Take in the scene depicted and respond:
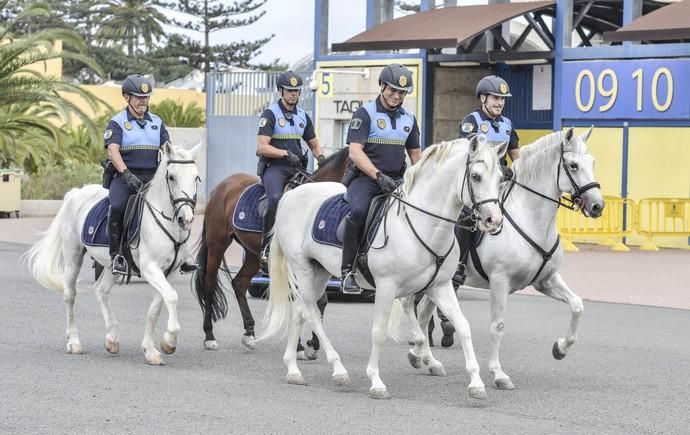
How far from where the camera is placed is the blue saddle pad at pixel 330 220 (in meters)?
10.6

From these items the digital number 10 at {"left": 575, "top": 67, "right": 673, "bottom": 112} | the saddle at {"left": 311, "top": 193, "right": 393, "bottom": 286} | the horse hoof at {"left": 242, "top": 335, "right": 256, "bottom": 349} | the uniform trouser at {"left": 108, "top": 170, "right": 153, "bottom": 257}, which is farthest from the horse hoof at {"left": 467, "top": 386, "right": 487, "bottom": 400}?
the digital number 10 at {"left": 575, "top": 67, "right": 673, "bottom": 112}

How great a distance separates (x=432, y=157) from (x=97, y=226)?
363 cm

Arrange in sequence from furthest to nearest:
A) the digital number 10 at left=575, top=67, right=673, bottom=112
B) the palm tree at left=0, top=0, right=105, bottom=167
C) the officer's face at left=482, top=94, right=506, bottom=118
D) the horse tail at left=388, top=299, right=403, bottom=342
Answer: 1. the palm tree at left=0, top=0, right=105, bottom=167
2. the digital number 10 at left=575, top=67, right=673, bottom=112
3. the officer's face at left=482, top=94, right=506, bottom=118
4. the horse tail at left=388, top=299, right=403, bottom=342

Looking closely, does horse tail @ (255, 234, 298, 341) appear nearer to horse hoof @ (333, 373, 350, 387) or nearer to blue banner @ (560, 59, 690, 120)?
horse hoof @ (333, 373, 350, 387)

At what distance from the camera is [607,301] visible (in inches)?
681

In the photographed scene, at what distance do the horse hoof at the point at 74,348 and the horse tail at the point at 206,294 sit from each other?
1326 millimetres

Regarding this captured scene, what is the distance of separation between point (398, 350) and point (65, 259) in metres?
3.23

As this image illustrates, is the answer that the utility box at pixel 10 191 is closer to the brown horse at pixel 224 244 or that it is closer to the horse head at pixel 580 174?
the brown horse at pixel 224 244

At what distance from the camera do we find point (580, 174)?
1068 centimetres

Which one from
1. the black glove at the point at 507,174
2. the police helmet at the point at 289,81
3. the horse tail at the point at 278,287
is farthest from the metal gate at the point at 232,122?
the black glove at the point at 507,174

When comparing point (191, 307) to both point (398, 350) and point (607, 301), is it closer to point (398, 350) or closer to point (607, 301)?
point (398, 350)

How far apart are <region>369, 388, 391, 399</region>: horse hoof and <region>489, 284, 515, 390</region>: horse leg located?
1.01 meters

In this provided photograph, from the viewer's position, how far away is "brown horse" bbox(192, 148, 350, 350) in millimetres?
12906

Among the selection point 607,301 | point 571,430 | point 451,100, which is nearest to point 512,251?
point 571,430
